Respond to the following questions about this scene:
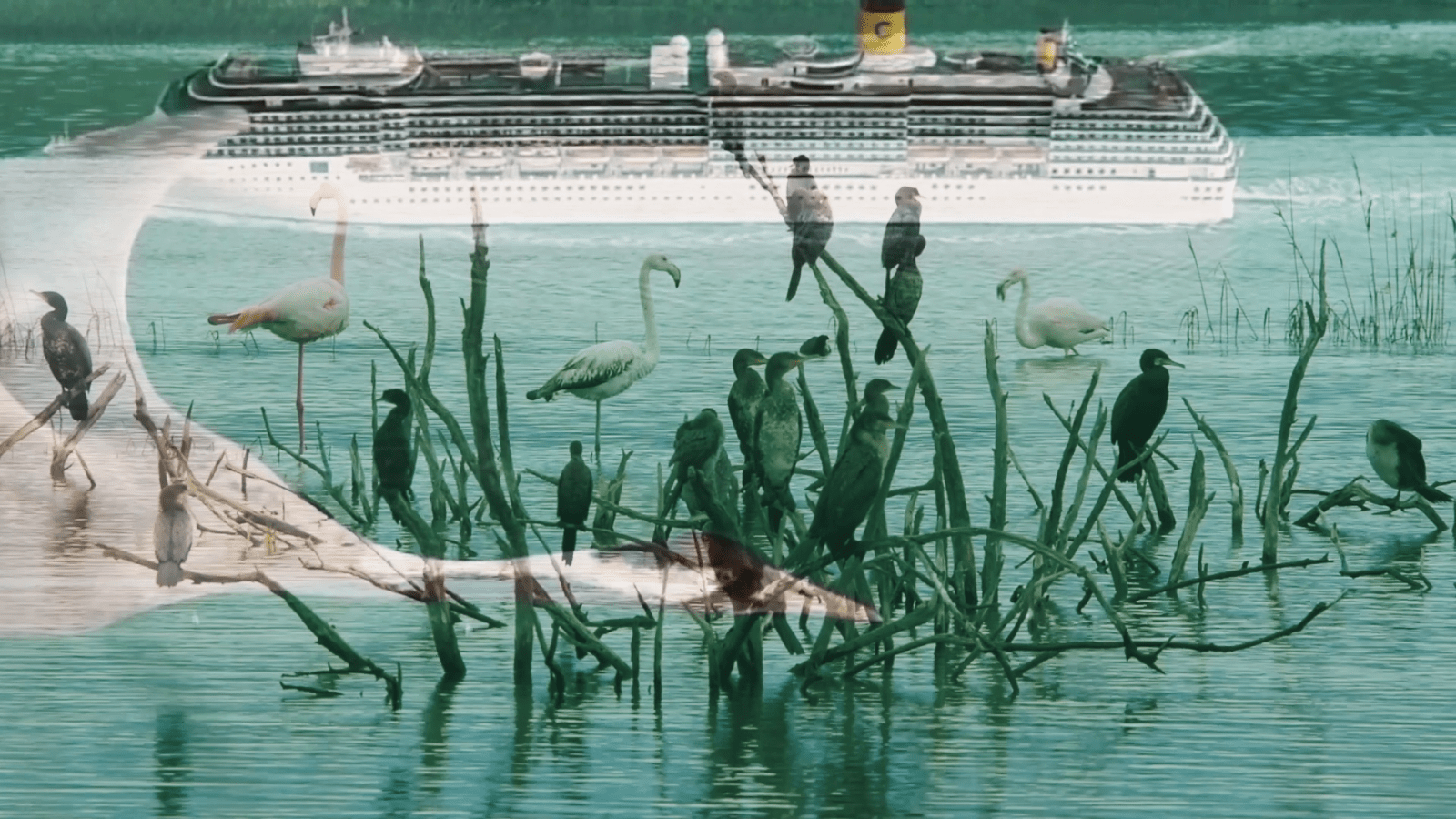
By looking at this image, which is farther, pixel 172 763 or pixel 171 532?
pixel 171 532

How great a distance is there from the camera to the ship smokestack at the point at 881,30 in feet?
86.4

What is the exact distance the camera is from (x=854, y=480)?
3.84 meters

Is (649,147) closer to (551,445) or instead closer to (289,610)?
→ (551,445)

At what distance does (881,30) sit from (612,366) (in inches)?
822

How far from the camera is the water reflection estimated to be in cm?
371

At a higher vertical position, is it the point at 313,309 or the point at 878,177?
the point at 313,309

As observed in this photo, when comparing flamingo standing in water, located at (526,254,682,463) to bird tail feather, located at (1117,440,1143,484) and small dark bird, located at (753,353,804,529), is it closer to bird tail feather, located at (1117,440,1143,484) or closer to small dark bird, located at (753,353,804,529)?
bird tail feather, located at (1117,440,1143,484)

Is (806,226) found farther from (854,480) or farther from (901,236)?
(854,480)

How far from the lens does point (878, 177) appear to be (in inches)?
995

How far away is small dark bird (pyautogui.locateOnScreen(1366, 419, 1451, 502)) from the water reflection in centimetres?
298

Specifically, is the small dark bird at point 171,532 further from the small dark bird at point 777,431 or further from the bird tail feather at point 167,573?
the small dark bird at point 777,431

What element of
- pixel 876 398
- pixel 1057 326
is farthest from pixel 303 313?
pixel 1057 326

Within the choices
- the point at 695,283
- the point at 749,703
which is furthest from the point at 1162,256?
the point at 749,703

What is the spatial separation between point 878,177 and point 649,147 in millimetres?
2493
